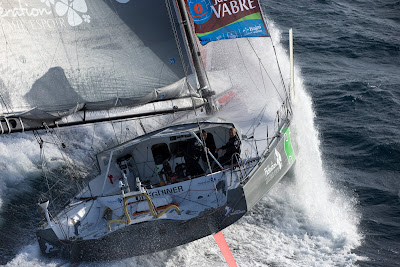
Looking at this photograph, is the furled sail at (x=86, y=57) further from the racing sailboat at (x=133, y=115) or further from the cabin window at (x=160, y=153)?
the cabin window at (x=160, y=153)

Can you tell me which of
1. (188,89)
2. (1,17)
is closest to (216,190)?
(188,89)

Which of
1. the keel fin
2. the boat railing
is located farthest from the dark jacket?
the boat railing

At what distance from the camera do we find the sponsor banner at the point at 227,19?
33.5 ft

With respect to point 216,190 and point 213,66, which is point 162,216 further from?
point 213,66

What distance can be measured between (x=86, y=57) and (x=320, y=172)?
205 inches

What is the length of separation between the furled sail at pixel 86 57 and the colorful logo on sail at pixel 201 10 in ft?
1.26

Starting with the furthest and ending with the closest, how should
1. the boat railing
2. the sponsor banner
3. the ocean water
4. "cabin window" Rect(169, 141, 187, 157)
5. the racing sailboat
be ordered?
1. "cabin window" Rect(169, 141, 187, 157)
2. the sponsor banner
3. the ocean water
4. the racing sailboat
5. the boat railing

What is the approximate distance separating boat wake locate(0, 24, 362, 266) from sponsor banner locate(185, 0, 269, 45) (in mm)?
1790

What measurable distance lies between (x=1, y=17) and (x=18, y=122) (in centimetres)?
160

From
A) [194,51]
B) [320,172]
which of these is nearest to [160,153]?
[194,51]

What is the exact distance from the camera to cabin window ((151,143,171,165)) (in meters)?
10.5

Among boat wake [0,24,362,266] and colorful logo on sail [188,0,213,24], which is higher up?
colorful logo on sail [188,0,213,24]

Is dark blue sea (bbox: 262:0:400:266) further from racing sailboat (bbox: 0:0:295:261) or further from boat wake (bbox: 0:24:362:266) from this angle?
racing sailboat (bbox: 0:0:295:261)

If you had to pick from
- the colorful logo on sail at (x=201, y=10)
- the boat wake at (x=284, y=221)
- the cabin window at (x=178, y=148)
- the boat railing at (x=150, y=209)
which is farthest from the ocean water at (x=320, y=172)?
the colorful logo on sail at (x=201, y=10)
